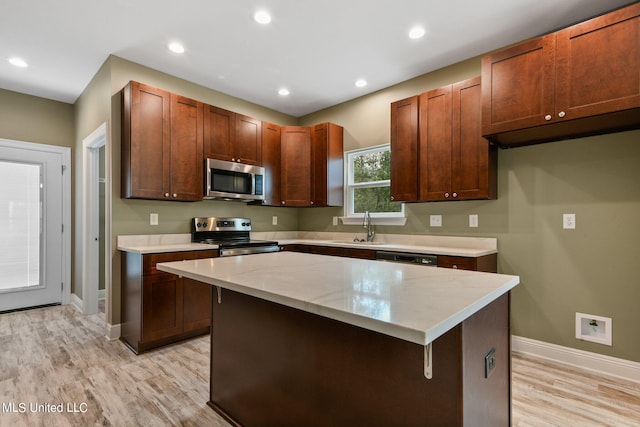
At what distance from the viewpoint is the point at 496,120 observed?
255 cm

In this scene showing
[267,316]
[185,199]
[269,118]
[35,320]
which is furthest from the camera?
[269,118]

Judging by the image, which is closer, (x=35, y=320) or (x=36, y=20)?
(x=36, y=20)

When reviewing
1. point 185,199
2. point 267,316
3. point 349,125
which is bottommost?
point 267,316

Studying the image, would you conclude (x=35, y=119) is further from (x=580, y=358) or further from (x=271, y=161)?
(x=580, y=358)

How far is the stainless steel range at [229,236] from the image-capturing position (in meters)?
3.38

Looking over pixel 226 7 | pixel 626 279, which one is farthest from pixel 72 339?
pixel 626 279

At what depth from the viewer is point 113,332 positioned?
3102 millimetres

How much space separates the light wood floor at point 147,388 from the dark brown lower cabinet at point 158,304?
12 centimetres

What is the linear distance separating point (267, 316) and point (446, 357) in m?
0.86

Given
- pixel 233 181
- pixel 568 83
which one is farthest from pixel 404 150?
pixel 233 181

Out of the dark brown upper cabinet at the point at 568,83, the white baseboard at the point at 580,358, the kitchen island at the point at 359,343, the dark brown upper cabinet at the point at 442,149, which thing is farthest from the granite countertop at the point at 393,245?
the kitchen island at the point at 359,343

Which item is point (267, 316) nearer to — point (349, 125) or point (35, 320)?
point (349, 125)

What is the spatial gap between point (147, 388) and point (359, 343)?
5.86 ft

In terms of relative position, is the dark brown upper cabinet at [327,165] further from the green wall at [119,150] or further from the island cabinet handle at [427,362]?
the island cabinet handle at [427,362]
